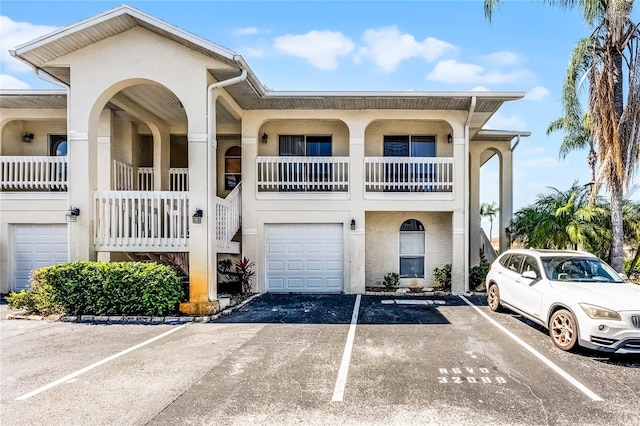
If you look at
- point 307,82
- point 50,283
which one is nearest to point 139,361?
point 50,283

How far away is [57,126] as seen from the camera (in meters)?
12.0

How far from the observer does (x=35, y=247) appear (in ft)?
36.4

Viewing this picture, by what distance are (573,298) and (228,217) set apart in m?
7.84

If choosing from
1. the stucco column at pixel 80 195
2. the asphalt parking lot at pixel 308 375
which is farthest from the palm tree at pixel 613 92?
the stucco column at pixel 80 195

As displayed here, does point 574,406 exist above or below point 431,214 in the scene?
below

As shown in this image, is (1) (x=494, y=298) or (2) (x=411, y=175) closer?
(1) (x=494, y=298)

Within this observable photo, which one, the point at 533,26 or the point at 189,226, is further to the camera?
the point at 533,26

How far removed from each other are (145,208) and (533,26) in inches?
436

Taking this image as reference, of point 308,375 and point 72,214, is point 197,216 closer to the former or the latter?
point 72,214

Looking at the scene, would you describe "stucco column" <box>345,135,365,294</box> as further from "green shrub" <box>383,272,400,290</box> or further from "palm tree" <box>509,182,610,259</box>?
"palm tree" <box>509,182,610,259</box>

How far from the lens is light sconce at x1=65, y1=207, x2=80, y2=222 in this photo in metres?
8.49

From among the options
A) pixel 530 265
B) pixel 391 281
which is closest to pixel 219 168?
pixel 391 281

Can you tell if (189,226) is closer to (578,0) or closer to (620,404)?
(620,404)

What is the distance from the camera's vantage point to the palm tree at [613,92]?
9.62 metres
